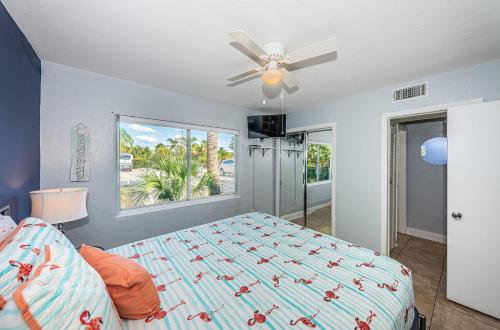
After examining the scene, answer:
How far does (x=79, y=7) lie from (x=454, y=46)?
9.79 feet

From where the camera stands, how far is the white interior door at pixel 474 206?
1811 millimetres

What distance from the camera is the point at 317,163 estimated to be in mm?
3840

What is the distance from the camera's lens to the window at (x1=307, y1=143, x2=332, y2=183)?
3.70m

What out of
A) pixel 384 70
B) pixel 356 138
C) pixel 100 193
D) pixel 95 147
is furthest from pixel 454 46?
pixel 100 193

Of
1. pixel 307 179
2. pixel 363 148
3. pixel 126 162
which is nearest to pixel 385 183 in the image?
pixel 363 148

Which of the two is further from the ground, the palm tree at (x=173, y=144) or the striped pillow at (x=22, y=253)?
the palm tree at (x=173, y=144)

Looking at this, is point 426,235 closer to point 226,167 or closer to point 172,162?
point 226,167

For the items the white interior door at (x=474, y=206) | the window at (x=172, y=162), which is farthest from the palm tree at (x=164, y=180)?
the white interior door at (x=474, y=206)

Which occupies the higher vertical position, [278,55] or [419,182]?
[278,55]

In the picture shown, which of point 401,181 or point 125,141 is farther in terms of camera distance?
point 401,181

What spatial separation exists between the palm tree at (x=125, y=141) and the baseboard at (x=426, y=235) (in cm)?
508

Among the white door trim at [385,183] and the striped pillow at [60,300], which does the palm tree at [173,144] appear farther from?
the white door trim at [385,183]

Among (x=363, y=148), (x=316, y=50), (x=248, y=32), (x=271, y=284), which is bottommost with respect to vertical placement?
(x=271, y=284)

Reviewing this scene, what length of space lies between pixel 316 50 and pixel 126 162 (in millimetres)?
2554
